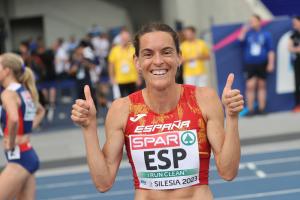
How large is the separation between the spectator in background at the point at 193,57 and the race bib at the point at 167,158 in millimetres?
10154

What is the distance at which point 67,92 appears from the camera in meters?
20.9

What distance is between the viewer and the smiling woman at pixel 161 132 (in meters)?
3.57

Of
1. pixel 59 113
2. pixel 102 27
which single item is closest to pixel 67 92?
pixel 59 113

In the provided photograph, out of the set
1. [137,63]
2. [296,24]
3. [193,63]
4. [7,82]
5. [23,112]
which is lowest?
[193,63]

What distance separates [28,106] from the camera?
6.30m

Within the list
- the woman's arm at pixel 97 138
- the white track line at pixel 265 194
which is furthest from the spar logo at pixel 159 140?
the white track line at pixel 265 194

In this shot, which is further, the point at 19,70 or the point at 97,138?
the point at 19,70

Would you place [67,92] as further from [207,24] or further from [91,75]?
[91,75]

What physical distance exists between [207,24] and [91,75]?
26.3ft

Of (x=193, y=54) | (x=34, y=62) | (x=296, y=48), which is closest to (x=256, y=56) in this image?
(x=296, y=48)

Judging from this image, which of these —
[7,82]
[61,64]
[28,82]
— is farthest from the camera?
[61,64]

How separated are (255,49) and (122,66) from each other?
2519mm

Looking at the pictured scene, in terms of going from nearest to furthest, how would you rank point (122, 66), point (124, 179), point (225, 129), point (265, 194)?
1. point (225, 129)
2. point (265, 194)
3. point (124, 179)
4. point (122, 66)

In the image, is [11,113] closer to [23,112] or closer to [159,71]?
[23,112]
